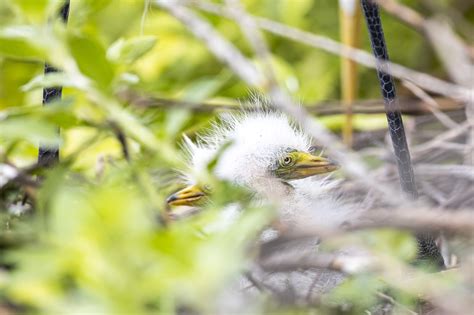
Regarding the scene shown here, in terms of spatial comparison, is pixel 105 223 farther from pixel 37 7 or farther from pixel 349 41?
pixel 349 41

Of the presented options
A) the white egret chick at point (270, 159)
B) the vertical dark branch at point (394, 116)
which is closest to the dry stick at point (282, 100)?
the vertical dark branch at point (394, 116)

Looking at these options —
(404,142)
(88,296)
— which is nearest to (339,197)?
(404,142)

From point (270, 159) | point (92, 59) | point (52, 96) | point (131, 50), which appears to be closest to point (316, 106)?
point (270, 159)

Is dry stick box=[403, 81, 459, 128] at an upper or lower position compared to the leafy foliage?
upper

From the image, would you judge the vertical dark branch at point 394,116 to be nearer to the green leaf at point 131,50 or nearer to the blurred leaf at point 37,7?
the green leaf at point 131,50

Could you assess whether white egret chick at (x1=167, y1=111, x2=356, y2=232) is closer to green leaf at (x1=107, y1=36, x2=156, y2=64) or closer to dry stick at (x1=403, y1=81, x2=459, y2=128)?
dry stick at (x1=403, y1=81, x2=459, y2=128)

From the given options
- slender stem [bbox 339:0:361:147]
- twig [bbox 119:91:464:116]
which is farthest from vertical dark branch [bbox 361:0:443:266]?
slender stem [bbox 339:0:361:147]
